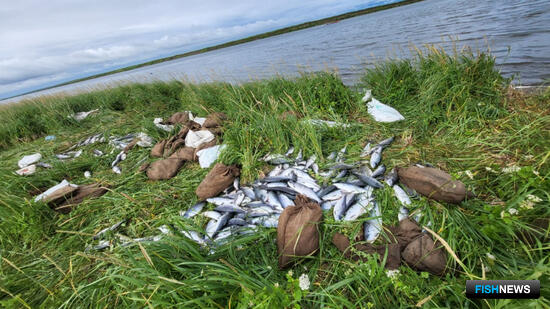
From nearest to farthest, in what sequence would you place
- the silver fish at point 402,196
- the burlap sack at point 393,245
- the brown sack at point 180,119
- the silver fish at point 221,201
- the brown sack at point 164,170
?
the burlap sack at point 393,245, the silver fish at point 402,196, the silver fish at point 221,201, the brown sack at point 164,170, the brown sack at point 180,119

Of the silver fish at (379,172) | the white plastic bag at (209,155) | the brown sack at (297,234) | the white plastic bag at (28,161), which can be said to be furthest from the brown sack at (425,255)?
the white plastic bag at (28,161)

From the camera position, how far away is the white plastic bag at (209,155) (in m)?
Answer: 3.40

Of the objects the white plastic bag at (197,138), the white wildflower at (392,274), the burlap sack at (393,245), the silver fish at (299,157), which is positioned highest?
the white plastic bag at (197,138)

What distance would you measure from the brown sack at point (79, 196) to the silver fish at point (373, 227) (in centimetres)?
329

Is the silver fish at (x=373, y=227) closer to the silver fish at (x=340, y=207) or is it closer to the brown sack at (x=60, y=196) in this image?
the silver fish at (x=340, y=207)

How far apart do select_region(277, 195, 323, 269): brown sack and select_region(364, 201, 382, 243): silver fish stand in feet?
1.37

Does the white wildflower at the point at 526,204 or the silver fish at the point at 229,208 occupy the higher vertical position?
the white wildflower at the point at 526,204

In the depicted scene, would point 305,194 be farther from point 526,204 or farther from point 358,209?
point 526,204

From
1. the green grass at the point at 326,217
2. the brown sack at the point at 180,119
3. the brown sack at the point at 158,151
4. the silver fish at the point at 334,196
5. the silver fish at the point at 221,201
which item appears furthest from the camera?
the brown sack at the point at 180,119

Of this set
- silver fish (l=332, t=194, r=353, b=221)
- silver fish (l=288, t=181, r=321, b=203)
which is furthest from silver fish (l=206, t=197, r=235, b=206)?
silver fish (l=332, t=194, r=353, b=221)

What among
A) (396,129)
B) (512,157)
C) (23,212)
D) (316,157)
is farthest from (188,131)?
(512,157)

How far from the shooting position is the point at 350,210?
6.75 ft

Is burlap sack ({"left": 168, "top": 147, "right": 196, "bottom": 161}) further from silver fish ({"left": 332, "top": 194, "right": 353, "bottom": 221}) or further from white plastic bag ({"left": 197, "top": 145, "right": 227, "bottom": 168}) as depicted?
silver fish ({"left": 332, "top": 194, "right": 353, "bottom": 221})

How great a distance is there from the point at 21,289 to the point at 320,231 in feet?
8.87
